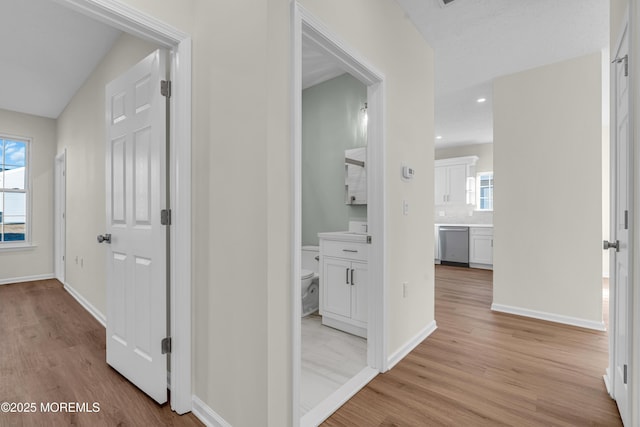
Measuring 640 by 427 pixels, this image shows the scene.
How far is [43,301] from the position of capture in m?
3.84

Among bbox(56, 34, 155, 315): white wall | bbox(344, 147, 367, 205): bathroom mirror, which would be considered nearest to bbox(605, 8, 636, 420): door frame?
bbox(344, 147, 367, 205): bathroom mirror

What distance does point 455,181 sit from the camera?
282 inches

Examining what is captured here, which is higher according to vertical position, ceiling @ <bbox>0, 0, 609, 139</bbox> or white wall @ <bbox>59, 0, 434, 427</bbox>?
ceiling @ <bbox>0, 0, 609, 139</bbox>

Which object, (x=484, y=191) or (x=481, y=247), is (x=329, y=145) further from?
(x=484, y=191)

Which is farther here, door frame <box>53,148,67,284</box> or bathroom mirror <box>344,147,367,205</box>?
door frame <box>53,148,67,284</box>

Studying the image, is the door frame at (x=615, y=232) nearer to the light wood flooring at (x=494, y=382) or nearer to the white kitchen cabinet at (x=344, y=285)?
the light wood flooring at (x=494, y=382)

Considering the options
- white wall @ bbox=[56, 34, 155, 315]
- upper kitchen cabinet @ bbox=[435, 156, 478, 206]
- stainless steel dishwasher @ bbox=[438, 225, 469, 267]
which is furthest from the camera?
upper kitchen cabinet @ bbox=[435, 156, 478, 206]

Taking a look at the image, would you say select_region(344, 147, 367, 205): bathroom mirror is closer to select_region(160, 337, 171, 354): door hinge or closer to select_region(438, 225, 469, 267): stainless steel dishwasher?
select_region(160, 337, 171, 354): door hinge

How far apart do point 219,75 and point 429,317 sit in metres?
2.66

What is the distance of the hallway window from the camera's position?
4754 millimetres

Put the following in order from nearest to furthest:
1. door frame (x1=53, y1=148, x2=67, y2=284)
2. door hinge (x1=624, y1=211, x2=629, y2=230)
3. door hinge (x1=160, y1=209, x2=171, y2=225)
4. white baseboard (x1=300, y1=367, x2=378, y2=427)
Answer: door hinge (x1=624, y1=211, x2=629, y2=230)
white baseboard (x1=300, y1=367, x2=378, y2=427)
door hinge (x1=160, y1=209, x2=171, y2=225)
door frame (x1=53, y1=148, x2=67, y2=284)

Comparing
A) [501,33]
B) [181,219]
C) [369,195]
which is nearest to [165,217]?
[181,219]

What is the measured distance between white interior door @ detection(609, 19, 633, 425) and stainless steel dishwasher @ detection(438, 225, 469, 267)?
4586mm

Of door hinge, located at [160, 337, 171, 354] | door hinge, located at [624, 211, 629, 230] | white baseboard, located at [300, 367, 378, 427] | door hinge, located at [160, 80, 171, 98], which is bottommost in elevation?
white baseboard, located at [300, 367, 378, 427]
